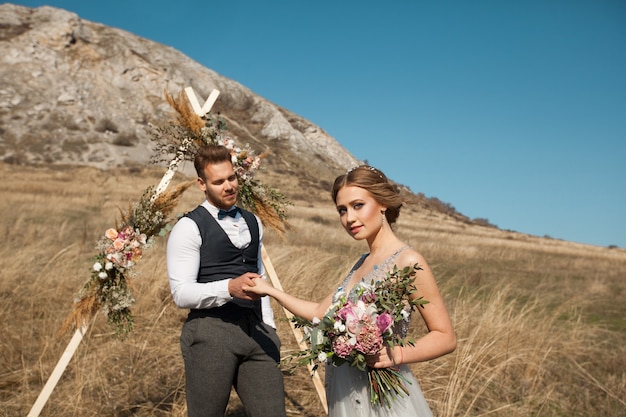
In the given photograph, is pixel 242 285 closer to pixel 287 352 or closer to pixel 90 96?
pixel 287 352

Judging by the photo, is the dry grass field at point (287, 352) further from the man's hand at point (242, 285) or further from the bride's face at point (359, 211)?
the bride's face at point (359, 211)

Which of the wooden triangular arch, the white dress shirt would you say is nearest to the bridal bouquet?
the white dress shirt

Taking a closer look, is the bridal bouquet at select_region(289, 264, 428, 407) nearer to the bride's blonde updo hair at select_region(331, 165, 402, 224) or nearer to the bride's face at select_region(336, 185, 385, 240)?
the bride's face at select_region(336, 185, 385, 240)

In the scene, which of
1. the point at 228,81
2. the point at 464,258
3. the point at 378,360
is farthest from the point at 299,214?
the point at 228,81

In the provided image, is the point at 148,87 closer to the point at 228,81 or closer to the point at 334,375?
the point at 228,81

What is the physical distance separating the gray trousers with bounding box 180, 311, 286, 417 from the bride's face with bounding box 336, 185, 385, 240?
1014 millimetres

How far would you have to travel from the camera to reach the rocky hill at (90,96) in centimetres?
3413

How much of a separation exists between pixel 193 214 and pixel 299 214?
22.4 metres

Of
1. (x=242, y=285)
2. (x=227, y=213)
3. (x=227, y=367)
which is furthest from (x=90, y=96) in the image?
(x=242, y=285)

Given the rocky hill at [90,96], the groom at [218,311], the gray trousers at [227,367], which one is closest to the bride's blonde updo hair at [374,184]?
the groom at [218,311]

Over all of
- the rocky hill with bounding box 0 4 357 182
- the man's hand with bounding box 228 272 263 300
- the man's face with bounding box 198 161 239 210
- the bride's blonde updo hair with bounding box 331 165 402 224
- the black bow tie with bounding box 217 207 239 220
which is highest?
the rocky hill with bounding box 0 4 357 182

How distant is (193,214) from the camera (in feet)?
9.09

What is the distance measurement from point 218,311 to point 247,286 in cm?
43

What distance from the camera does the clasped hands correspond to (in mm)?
2451
